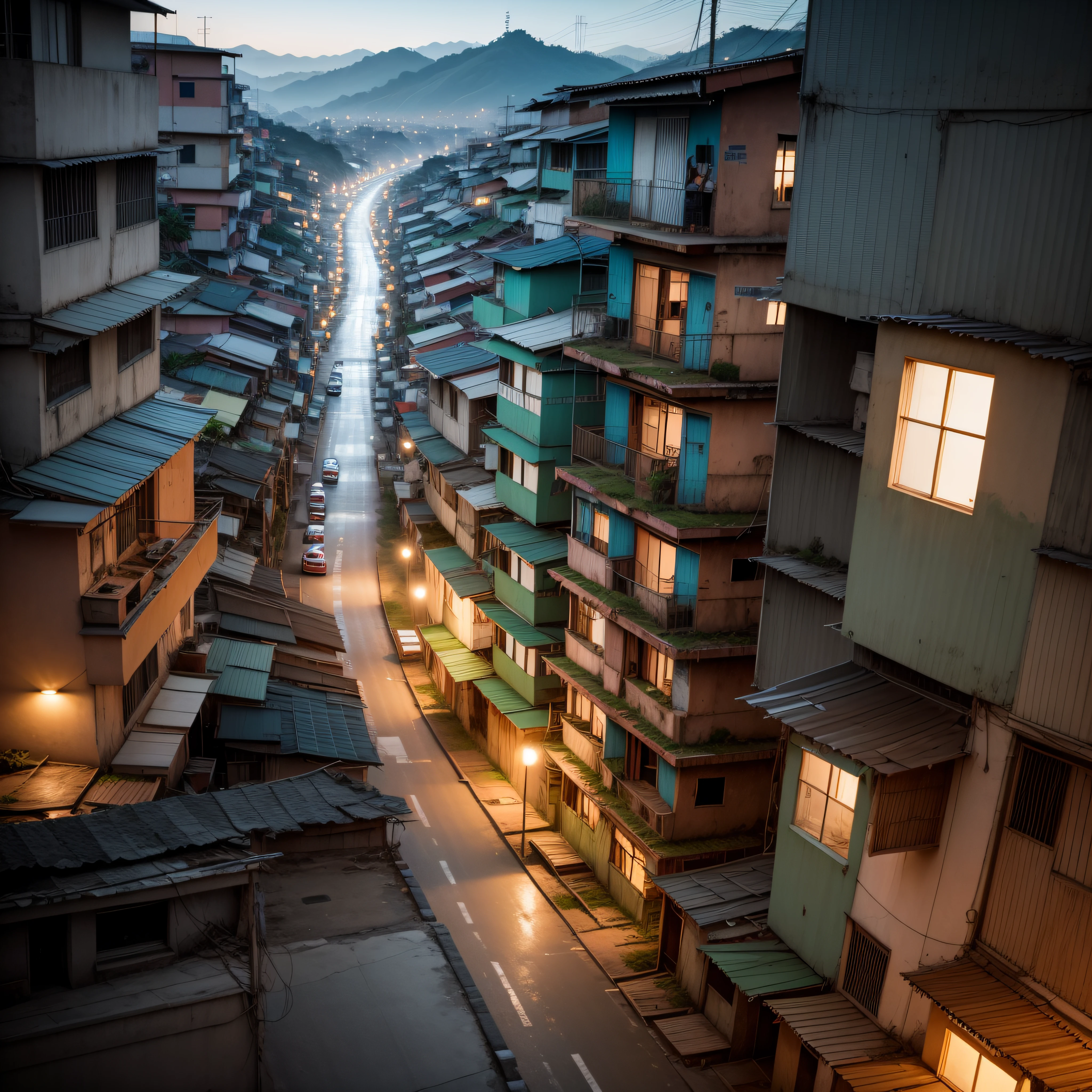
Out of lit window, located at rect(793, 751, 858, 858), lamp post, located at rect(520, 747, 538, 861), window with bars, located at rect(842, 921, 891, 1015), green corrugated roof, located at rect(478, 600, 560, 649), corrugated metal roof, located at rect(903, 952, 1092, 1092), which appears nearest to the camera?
corrugated metal roof, located at rect(903, 952, 1092, 1092)

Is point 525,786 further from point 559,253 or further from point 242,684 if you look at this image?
point 559,253

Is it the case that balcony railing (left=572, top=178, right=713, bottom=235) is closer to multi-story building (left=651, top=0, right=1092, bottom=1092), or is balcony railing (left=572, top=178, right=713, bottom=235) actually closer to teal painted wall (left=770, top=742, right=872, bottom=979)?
multi-story building (left=651, top=0, right=1092, bottom=1092)

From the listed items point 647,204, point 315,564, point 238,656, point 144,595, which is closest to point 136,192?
point 144,595

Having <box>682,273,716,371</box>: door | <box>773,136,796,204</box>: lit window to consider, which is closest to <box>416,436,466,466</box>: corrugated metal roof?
<box>682,273,716,371</box>: door

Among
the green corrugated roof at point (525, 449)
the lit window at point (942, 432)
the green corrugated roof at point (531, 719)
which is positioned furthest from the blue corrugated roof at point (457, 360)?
the lit window at point (942, 432)

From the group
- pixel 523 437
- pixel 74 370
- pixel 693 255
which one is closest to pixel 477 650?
pixel 523 437
